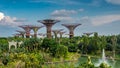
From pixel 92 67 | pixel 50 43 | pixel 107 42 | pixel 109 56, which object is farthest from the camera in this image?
pixel 107 42

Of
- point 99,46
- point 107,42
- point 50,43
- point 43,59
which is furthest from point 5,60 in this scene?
point 107,42

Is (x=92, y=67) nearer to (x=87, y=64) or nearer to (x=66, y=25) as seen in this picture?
(x=87, y=64)

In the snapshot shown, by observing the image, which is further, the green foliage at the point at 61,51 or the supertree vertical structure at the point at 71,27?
the supertree vertical structure at the point at 71,27

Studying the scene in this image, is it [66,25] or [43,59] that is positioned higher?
[66,25]

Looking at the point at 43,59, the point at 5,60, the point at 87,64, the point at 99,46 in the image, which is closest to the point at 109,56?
the point at 99,46

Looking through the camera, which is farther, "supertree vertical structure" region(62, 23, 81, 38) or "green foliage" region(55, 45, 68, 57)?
"supertree vertical structure" region(62, 23, 81, 38)

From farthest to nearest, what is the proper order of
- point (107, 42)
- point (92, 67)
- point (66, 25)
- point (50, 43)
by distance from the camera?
point (66, 25), point (107, 42), point (50, 43), point (92, 67)

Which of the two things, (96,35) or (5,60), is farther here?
(96,35)

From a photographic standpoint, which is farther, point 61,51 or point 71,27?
point 71,27

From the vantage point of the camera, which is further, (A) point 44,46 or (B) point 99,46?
(B) point 99,46

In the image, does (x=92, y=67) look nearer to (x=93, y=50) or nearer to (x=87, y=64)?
(x=87, y=64)
